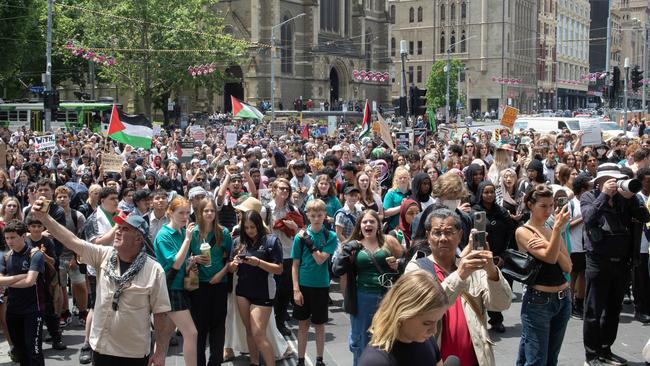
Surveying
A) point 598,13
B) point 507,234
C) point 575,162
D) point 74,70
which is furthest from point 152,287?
point 598,13

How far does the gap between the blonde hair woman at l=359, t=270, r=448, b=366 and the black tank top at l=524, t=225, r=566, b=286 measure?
2.67 metres

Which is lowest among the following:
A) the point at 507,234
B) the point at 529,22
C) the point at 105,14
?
the point at 507,234

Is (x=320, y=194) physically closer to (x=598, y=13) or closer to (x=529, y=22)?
(x=529, y=22)

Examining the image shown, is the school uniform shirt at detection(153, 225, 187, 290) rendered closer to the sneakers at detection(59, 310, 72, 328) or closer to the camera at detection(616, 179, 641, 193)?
the sneakers at detection(59, 310, 72, 328)

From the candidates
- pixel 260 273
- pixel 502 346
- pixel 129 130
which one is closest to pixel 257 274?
pixel 260 273

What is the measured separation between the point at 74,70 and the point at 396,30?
171 ft

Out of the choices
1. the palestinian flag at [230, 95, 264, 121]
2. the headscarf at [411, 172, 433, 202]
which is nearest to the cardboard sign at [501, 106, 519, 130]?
the palestinian flag at [230, 95, 264, 121]

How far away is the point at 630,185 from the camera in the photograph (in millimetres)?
7066

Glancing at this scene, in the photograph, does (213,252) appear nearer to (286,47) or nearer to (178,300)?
(178,300)

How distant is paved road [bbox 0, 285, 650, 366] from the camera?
790cm

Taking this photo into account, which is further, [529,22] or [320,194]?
[529,22]

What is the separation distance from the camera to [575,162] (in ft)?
45.2

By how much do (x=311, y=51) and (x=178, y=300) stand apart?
196 feet

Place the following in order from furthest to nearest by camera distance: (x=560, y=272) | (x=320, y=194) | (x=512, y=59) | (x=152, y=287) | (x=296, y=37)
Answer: (x=512, y=59)
(x=296, y=37)
(x=320, y=194)
(x=560, y=272)
(x=152, y=287)
